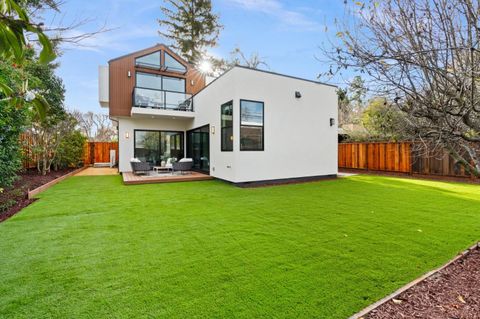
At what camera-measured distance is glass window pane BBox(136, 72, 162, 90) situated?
13.8 meters

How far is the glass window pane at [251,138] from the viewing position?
897 centimetres

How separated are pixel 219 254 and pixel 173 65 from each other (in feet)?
44.2

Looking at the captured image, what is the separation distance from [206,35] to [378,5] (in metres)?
21.0

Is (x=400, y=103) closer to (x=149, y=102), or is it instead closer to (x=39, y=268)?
(x=39, y=268)

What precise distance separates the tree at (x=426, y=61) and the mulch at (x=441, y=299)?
1190 millimetres

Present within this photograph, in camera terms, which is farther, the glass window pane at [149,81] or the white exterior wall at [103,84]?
the glass window pane at [149,81]

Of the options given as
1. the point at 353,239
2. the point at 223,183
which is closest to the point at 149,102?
the point at 223,183

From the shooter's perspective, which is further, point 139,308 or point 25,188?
point 25,188

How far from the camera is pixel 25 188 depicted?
7.78 m

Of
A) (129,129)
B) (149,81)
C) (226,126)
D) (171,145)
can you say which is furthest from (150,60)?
(226,126)

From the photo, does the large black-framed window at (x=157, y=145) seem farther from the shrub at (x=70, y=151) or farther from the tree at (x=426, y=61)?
the tree at (x=426, y=61)

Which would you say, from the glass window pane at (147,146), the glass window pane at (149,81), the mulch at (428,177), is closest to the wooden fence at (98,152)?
the glass window pane at (147,146)

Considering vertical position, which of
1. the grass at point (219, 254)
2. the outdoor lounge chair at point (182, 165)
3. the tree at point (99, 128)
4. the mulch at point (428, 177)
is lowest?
the grass at point (219, 254)

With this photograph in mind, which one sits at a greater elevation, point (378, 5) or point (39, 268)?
point (378, 5)
